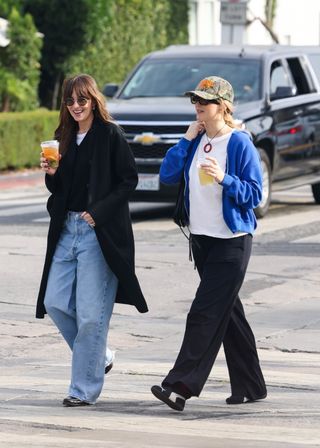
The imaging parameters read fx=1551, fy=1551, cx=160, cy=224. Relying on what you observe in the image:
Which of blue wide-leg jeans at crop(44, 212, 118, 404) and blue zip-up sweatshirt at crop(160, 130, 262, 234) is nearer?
blue zip-up sweatshirt at crop(160, 130, 262, 234)

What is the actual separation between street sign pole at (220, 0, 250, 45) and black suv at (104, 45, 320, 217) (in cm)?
722

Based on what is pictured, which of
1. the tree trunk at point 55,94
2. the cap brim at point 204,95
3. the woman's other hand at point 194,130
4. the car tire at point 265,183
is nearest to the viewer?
the cap brim at point 204,95

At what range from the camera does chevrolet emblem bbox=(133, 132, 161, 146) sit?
56.3ft

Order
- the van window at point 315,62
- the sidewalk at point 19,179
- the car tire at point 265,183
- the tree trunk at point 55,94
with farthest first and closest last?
the tree trunk at point 55,94
the sidewalk at point 19,179
the van window at point 315,62
the car tire at point 265,183

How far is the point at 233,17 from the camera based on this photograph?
2714 cm

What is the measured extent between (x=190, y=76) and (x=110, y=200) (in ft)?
36.1

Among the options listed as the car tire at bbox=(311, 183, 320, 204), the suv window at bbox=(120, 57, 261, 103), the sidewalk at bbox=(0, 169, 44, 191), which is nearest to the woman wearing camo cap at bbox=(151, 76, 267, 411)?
the suv window at bbox=(120, 57, 261, 103)

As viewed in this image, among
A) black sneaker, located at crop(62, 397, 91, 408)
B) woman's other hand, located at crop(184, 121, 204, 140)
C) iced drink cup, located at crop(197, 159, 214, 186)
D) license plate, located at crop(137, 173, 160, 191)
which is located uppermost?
woman's other hand, located at crop(184, 121, 204, 140)

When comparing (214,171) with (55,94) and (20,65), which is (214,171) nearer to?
(20,65)

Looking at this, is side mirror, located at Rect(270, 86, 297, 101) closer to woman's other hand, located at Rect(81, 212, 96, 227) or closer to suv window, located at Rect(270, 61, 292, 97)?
suv window, located at Rect(270, 61, 292, 97)

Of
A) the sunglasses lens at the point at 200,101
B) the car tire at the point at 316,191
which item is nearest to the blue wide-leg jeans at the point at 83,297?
the sunglasses lens at the point at 200,101

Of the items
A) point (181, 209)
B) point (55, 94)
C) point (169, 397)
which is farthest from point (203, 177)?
point (55, 94)

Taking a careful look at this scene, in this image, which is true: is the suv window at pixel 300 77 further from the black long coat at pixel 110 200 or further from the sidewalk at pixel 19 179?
the black long coat at pixel 110 200

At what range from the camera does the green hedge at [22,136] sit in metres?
24.8
